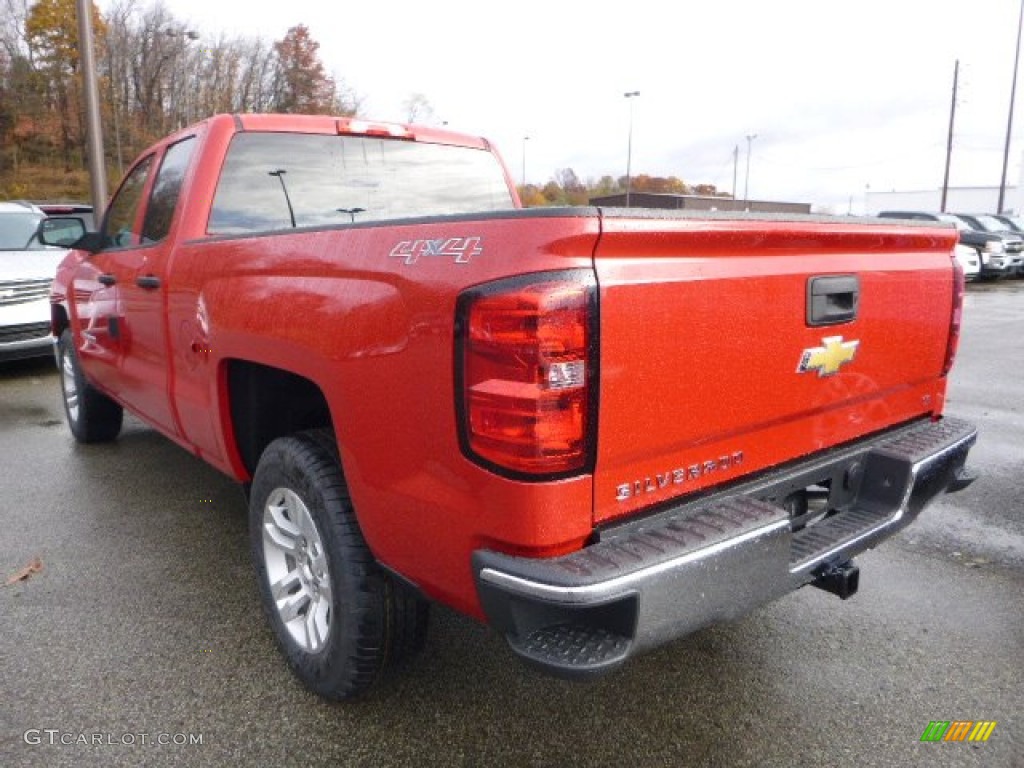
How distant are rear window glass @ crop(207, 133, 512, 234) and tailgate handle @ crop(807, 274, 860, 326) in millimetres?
1771

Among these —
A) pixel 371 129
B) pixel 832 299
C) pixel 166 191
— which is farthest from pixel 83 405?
pixel 832 299

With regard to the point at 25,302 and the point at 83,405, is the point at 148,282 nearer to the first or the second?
the point at 83,405

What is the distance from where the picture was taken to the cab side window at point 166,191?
349 centimetres

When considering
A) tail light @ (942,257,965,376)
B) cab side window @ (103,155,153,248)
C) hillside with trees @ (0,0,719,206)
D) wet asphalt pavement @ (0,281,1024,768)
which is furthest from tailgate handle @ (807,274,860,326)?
hillside with trees @ (0,0,719,206)

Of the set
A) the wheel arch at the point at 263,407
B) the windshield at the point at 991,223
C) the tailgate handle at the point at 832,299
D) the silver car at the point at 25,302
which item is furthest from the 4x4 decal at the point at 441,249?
the windshield at the point at 991,223

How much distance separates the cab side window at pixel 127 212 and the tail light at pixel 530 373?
276 cm

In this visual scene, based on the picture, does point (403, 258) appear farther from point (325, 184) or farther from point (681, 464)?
point (325, 184)

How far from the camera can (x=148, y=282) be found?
3.43m

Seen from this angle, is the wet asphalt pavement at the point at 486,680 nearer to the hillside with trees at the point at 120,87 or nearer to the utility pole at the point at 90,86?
the utility pole at the point at 90,86

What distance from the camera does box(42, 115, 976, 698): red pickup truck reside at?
68.7 inches

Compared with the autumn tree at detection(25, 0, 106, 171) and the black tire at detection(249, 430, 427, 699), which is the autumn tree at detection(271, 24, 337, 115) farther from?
the black tire at detection(249, 430, 427, 699)

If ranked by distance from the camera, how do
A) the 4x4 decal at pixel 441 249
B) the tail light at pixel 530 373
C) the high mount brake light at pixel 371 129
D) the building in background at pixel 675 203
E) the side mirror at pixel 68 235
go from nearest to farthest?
the tail light at pixel 530 373 < the 4x4 decal at pixel 441 249 < the building in background at pixel 675 203 < the high mount brake light at pixel 371 129 < the side mirror at pixel 68 235

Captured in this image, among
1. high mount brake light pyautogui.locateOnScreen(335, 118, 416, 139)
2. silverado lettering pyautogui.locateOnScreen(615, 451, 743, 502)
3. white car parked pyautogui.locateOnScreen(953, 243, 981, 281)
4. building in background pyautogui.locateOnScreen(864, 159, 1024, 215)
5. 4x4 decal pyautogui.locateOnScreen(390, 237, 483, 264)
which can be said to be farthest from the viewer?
building in background pyautogui.locateOnScreen(864, 159, 1024, 215)

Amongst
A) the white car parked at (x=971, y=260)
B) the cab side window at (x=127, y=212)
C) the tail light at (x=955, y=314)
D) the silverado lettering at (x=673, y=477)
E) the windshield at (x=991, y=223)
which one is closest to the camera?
the silverado lettering at (x=673, y=477)
